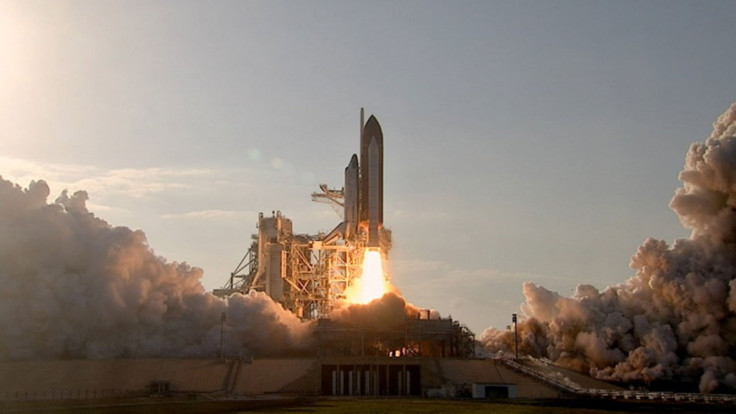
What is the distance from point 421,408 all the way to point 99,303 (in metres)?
41.7

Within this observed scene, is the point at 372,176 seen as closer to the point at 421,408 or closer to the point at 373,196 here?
the point at 373,196

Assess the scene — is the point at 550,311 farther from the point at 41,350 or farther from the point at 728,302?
the point at 41,350

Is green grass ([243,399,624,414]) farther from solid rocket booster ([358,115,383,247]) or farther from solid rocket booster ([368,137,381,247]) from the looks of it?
solid rocket booster ([358,115,383,247])

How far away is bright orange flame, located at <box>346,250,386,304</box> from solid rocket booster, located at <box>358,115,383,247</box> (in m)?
3.90

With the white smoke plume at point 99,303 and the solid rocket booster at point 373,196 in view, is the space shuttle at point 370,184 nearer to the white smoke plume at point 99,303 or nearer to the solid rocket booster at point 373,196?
the solid rocket booster at point 373,196

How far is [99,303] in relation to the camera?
4072 inches

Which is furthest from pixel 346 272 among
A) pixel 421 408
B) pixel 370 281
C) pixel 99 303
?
pixel 421 408

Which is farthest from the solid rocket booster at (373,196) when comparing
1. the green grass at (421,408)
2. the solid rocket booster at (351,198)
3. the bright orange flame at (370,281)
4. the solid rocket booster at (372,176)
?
the green grass at (421,408)

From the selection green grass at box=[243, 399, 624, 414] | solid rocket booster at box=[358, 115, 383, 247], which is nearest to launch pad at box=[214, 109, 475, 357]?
solid rocket booster at box=[358, 115, 383, 247]

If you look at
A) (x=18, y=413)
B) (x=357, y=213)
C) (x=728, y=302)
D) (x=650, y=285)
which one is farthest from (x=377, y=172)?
(x=18, y=413)

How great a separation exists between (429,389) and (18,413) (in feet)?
134

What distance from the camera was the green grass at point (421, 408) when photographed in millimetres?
69562

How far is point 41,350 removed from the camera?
103m

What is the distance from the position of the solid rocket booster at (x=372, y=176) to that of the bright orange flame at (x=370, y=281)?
3904 mm
